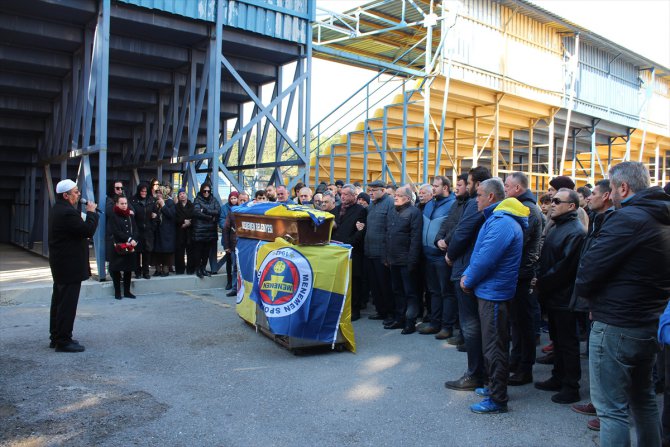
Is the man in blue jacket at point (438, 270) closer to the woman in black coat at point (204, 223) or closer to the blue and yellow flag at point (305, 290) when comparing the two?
the blue and yellow flag at point (305, 290)

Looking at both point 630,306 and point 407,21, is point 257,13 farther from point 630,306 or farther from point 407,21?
point 630,306

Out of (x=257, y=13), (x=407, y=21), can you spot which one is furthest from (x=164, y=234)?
(x=407, y=21)

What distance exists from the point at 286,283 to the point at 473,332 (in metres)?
1.94

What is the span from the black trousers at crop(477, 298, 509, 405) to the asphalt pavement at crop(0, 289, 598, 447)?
8.3 inches

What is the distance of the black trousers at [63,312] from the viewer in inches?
222

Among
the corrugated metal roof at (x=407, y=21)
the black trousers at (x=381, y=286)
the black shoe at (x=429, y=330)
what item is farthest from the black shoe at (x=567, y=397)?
the corrugated metal roof at (x=407, y=21)

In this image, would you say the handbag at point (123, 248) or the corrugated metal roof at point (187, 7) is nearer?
the handbag at point (123, 248)

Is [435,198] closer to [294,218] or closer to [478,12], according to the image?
[294,218]

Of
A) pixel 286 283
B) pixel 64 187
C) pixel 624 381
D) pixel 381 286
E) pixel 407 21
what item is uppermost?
pixel 407 21

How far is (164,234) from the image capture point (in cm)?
946

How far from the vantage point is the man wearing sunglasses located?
15.2ft

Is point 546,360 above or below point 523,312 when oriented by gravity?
below

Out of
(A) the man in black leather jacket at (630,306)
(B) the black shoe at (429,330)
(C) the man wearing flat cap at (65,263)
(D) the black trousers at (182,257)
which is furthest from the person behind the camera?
(D) the black trousers at (182,257)

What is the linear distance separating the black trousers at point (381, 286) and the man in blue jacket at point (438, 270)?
654mm
